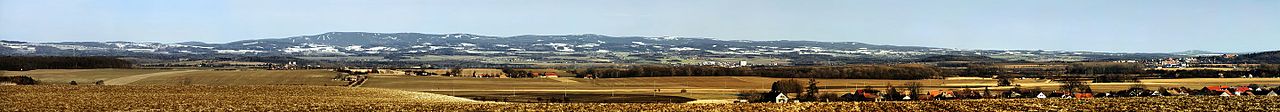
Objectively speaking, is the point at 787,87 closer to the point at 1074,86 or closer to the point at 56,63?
the point at 1074,86

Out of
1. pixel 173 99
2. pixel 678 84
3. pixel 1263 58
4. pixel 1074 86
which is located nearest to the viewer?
pixel 173 99

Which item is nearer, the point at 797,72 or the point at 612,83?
the point at 612,83

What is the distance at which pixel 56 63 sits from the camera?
48.5 metres

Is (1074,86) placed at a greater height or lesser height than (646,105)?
lesser

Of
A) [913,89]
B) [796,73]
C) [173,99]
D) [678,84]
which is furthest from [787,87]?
[173,99]

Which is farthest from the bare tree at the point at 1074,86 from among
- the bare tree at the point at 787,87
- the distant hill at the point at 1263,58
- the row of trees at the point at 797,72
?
the distant hill at the point at 1263,58

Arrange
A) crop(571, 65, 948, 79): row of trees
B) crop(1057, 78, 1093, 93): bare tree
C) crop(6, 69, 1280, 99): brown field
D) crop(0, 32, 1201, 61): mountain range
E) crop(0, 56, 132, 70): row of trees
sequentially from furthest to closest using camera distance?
crop(0, 32, 1201, 61): mountain range, crop(571, 65, 948, 79): row of trees, crop(0, 56, 132, 70): row of trees, crop(6, 69, 1280, 99): brown field, crop(1057, 78, 1093, 93): bare tree

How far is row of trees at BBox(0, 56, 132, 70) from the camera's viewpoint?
44688mm

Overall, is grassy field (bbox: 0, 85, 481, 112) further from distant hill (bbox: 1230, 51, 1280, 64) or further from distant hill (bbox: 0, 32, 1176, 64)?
distant hill (bbox: 0, 32, 1176, 64)

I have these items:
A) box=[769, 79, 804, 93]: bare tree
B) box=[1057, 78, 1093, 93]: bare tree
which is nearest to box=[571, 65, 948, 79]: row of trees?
box=[769, 79, 804, 93]: bare tree

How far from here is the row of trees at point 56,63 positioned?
147 feet

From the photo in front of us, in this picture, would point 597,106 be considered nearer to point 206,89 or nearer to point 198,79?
point 206,89

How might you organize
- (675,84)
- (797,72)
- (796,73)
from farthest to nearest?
(797,72), (796,73), (675,84)

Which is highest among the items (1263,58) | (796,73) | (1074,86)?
(1263,58)
